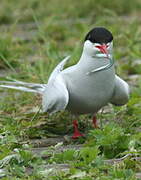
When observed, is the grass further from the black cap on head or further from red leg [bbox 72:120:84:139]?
the black cap on head

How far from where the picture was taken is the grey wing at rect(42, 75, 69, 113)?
143 inches

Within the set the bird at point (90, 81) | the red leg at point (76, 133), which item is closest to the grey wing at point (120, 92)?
the bird at point (90, 81)

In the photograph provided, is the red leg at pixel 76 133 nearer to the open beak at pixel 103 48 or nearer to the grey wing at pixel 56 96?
the grey wing at pixel 56 96

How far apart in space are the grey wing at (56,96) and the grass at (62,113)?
227 millimetres

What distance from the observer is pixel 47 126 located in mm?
4066

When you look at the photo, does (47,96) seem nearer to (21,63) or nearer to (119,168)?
(119,168)

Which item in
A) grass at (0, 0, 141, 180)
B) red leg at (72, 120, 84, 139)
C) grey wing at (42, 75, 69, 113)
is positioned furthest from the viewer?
red leg at (72, 120, 84, 139)

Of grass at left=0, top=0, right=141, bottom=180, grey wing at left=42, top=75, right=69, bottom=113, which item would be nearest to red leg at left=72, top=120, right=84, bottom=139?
grass at left=0, top=0, right=141, bottom=180

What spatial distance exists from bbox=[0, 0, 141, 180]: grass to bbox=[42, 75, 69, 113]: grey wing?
0.23 meters

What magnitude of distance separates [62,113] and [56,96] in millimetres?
577

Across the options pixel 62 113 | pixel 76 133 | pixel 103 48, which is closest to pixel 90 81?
pixel 103 48

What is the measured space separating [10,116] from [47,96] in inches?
20.4

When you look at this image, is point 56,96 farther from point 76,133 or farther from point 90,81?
point 76,133

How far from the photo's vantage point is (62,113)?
420 centimetres
